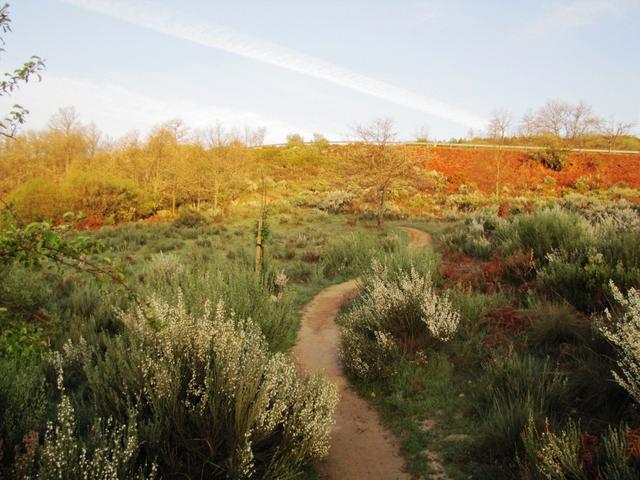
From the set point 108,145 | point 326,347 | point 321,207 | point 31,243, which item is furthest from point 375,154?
point 108,145

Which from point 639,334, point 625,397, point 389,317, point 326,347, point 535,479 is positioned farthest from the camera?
point 326,347

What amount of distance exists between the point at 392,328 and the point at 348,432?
2.20 meters

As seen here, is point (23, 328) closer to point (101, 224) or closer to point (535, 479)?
point (535, 479)

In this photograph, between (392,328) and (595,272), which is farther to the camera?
(392,328)

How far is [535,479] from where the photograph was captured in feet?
11.0

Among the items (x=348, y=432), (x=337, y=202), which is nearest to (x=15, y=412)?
(x=348, y=432)

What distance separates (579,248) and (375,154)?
62.1 feet

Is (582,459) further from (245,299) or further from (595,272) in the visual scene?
(245,299)

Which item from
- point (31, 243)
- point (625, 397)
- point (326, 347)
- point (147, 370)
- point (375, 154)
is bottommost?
point (326, 347)

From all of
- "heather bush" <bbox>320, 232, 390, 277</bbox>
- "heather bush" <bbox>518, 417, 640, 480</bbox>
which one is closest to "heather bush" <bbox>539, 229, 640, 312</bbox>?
"heather bush" <bbox>518, 417, 640, 480</bbox>

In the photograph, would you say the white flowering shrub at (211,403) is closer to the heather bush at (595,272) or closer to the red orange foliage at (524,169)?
the heather bush at (595,272)

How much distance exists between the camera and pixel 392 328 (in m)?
6.89

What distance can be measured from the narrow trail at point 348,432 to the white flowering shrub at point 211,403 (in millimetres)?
418

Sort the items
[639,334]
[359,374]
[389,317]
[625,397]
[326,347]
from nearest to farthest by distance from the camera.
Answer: [639,334] → [625,397] → [359,374] → [389,317] → [326,347]
